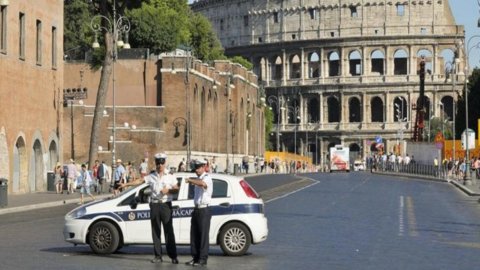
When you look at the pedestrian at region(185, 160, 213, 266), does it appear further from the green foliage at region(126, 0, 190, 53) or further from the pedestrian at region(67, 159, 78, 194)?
the green foliage at region(126, 0, 190, 53)

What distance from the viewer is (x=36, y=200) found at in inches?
1964

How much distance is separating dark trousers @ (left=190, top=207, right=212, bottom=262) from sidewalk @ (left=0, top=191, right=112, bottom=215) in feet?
68.2

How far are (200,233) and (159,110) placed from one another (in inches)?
2813

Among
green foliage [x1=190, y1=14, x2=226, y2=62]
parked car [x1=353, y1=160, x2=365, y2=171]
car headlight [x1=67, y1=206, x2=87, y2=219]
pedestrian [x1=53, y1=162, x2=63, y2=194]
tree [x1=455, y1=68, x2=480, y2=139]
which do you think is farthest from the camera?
parked car [x1=353, y1=160, x2=365, y2=171]

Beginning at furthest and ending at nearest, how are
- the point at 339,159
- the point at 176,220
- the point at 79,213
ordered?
the point at 339,159 → the point at 79,213 → the point at 176,220

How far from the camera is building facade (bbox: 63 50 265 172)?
8688cm

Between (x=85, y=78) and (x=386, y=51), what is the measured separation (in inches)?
4134

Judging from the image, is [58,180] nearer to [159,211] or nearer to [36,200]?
[36,200]

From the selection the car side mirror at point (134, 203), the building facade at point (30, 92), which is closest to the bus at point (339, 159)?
the building facade at point (30, 92)

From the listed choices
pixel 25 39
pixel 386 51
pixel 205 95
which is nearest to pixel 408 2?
pixel 386 51

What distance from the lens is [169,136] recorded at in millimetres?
93438

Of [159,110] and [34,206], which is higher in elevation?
[159,110]

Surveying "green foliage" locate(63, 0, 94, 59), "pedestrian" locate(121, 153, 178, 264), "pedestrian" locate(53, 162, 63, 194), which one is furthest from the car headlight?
"green foliage" locate(63, 0, 94, 59)

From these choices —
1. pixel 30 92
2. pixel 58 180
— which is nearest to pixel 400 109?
pixel 30 92
